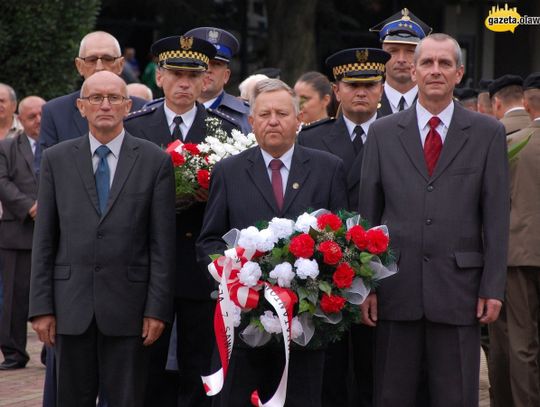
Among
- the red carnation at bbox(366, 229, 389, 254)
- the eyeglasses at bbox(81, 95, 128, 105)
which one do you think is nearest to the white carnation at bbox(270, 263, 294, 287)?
the red carnation at bbox(366, 229, 389, 254)

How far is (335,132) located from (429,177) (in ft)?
4.30

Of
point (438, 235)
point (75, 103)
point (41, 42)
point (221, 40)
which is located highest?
point (41, 42)

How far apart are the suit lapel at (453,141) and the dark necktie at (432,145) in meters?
0.04

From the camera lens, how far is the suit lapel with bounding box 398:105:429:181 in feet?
21.1

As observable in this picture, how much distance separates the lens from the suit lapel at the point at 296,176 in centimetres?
658

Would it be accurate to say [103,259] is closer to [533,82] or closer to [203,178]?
[203,178]

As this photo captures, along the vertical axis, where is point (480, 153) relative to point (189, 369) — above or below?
above

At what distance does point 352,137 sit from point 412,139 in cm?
108

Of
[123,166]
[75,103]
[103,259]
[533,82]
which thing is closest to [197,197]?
[123,166]

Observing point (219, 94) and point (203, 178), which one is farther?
point (219, 94)

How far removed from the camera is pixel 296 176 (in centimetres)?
662

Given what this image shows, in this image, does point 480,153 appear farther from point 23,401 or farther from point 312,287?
point 23,401

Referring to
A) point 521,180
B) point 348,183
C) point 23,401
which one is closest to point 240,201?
point 348,183

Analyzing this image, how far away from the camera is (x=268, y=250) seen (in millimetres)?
6059
